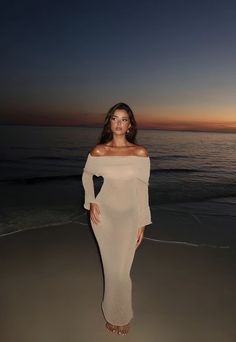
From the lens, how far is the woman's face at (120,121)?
342 centimetres

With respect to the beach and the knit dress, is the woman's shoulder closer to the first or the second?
the knit dress

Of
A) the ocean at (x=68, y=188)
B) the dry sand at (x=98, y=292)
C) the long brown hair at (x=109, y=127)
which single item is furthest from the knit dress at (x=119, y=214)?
the ocean at (x=68, y=188)

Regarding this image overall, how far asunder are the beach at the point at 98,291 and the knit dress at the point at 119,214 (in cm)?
51

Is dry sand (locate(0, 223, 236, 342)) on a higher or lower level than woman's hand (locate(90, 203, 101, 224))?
lower

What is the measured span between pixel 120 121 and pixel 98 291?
2549mm

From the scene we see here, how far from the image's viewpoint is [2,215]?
29.3 ft

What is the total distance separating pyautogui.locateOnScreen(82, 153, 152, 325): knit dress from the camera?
11.0 feet

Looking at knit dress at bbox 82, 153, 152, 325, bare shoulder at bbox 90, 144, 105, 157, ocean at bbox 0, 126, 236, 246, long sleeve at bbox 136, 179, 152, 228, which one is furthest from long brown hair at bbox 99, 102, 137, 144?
ocean at bbox 0, 126, 236, 246

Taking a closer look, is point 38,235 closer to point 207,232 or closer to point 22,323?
point 22,323

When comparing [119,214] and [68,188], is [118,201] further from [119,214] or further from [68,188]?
[68,188]

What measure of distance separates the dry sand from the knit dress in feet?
1.68

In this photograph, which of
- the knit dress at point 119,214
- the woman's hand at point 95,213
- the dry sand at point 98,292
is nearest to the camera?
the knit dress at point 119,214

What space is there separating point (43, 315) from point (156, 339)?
4.62 ft

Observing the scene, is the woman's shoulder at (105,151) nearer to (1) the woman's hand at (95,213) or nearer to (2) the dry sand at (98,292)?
(1) the woman's hand at (95,213)
